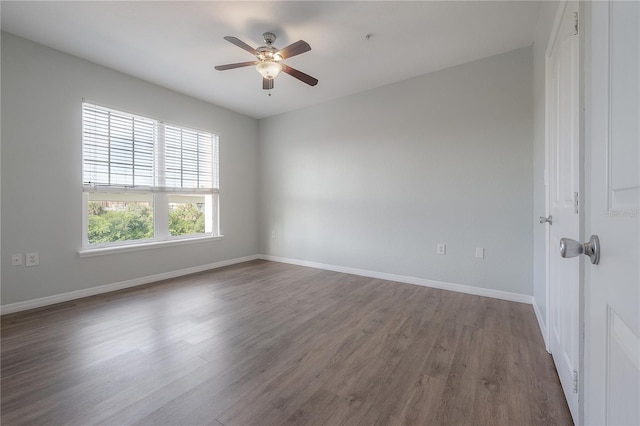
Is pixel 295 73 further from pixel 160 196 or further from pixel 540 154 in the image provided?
pixel 160 196

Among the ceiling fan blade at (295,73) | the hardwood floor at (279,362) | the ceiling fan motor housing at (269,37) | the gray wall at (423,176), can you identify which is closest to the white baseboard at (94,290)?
the hardwood floor at (279,362)

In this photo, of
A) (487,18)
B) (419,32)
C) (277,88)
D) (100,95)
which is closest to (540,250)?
(487,18)

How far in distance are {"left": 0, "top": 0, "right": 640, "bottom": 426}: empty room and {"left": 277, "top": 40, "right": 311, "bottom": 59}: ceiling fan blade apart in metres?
0.02

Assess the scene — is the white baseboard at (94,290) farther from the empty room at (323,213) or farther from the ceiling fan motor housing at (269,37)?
the ceiling fan motor housing at (269,37)

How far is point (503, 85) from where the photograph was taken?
2.89 meters

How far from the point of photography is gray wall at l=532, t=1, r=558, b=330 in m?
2.06

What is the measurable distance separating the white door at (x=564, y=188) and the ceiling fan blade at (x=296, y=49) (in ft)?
5.33

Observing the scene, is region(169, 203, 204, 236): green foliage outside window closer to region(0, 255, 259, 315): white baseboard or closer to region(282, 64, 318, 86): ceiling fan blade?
region(0, 255, 259, 315): white baseboard

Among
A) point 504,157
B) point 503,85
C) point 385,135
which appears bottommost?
point 504,157

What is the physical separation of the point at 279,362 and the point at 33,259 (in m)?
2.85

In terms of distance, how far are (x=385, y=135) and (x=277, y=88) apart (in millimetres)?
1654

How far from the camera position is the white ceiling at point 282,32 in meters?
2.21

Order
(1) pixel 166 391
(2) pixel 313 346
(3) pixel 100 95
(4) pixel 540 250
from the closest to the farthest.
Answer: (1) pixel 166 391 < (2) pixel 313 346 < (4) pixel 540 250 < (3) pixel 100 95

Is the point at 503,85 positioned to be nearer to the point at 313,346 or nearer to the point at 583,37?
the point at 583,37
